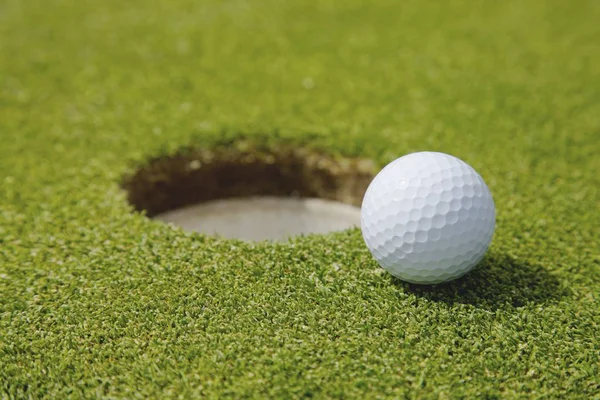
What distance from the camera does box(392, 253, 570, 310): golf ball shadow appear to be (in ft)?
11.0

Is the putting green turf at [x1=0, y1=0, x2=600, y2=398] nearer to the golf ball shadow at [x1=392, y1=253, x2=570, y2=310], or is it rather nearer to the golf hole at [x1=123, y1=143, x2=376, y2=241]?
the golf ball shadow at [x1=392, y1=253, x2=570, y2=310]

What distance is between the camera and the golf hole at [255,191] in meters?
4.81

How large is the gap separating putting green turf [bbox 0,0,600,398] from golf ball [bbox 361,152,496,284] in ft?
0.64

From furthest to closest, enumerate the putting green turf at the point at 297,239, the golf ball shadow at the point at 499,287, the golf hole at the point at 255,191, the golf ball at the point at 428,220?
the golf hole at the point at 255,191, the golf ball shadow at the point at 499,287, the golf ball at the point at 428,220, the putting green turf at the point at 297,239

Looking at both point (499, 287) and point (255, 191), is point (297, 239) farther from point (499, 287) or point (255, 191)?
point (255, 191)

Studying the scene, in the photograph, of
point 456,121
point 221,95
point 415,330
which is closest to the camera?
point 415,330

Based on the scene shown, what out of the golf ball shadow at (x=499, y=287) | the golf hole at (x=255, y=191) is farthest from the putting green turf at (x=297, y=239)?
the golf hole at (x=255, y=191)

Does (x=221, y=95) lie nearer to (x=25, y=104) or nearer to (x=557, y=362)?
(x=25, y=104)

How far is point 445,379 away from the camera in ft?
9.47

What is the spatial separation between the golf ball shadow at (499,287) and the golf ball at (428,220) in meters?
0.09

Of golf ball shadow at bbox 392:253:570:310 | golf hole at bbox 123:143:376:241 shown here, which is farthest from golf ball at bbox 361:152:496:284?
golf hole at bbox 123:143:376:241

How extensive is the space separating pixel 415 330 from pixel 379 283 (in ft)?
1.22

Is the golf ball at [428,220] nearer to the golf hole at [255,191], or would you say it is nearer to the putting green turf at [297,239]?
the putting green turf at [297,239]

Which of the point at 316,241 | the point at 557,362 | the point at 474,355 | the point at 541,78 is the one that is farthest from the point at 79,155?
the point at 541,78
